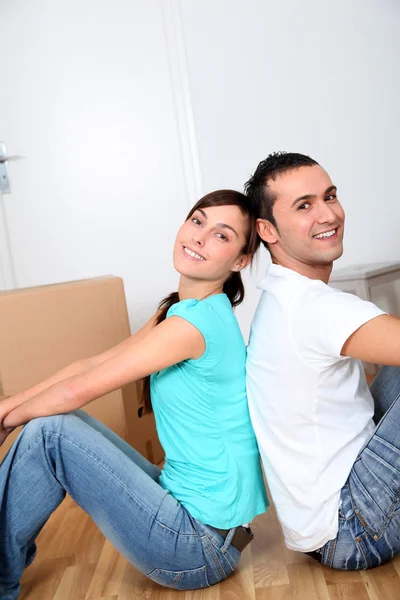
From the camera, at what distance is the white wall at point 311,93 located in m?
4.03

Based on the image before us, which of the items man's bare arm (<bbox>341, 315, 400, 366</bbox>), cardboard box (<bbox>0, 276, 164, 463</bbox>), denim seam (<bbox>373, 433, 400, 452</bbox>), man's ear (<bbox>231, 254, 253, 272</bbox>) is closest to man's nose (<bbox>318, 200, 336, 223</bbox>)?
man's ear (<bbox>231, 254, 253, 272</bbox>)

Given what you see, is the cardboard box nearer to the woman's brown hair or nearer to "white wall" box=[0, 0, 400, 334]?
the woman's brown hair

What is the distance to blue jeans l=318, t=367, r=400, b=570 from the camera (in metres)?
1.42

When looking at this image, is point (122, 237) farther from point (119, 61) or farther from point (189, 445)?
point (189, 445)

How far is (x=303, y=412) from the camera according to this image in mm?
1421

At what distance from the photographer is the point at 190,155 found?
4129 mm

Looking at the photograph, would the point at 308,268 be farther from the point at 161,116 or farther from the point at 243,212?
the point at 161,116

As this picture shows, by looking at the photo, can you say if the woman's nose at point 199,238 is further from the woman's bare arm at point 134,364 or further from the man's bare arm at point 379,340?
the man's bare arm at point 379,340

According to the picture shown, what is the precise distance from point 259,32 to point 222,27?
20 centimetres

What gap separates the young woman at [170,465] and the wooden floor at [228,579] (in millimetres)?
71

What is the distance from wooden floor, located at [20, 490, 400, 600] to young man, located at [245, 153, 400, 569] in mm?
53

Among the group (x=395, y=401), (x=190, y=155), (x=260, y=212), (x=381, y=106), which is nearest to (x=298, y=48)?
(x=381, y=106)

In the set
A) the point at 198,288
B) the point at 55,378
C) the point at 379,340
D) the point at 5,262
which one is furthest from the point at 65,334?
the point at 5,262

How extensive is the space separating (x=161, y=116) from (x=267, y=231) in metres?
2.63
